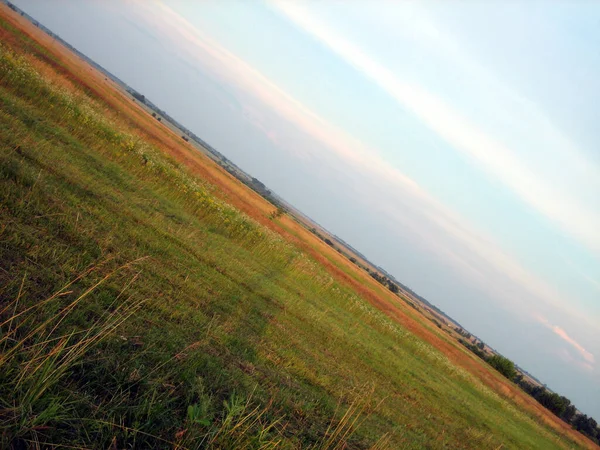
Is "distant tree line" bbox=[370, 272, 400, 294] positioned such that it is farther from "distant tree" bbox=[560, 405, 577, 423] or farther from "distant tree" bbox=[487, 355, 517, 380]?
"distant tree" bbox=[560, 405, 577, 423]

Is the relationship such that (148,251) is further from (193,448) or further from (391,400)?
(391,400)

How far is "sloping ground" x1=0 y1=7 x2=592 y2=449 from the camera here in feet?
11.0

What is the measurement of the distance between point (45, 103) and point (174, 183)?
634 centimetres

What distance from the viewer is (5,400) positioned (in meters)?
2.76

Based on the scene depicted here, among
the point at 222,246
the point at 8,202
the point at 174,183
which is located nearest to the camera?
the point at 8,202

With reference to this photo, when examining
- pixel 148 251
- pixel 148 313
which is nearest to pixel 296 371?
pixel 148 313

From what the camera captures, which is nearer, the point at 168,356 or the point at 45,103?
the point at 168,356

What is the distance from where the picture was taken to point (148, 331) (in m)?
5.02

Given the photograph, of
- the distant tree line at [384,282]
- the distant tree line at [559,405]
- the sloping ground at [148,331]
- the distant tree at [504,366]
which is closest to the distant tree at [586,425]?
the distant tree line at [559,405]

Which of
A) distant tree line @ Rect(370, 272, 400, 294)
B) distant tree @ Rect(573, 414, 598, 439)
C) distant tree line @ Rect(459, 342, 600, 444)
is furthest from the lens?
distant tree line @ Rect(370, 272, 400, 294)

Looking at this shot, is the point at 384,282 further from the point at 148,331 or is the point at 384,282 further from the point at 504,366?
the point at 148,331

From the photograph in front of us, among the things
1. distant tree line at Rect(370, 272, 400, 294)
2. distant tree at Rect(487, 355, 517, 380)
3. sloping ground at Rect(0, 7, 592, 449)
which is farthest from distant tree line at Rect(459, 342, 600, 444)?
sloping ground at Rect(0, 7, 592, 449)

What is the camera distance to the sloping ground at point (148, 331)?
3350 mm

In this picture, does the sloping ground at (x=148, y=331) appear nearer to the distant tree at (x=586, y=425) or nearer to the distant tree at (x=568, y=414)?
the distant tree at (x=568, y=414)
